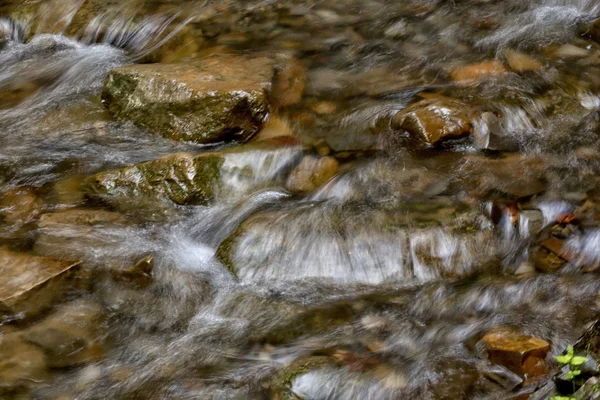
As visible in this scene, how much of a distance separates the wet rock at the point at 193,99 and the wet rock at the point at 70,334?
5.75 feet

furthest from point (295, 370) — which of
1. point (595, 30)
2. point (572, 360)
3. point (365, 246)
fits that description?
point (595, 30)

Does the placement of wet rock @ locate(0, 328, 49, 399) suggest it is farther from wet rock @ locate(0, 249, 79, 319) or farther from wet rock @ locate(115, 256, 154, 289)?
wet rock @ locate(115, 256, 154, 289)

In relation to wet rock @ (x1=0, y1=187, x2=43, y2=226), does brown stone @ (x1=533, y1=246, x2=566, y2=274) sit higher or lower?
lower

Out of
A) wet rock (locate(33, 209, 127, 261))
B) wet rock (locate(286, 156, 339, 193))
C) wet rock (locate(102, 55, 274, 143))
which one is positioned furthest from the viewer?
wet rock (locate(102, 55, 274, 143))

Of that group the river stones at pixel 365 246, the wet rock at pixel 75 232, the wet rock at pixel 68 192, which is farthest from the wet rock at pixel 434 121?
the wet rock at pixel 68 192

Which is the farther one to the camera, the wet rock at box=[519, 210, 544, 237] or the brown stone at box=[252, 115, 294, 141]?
the brown stone at box=[252, 115, 294, 141]

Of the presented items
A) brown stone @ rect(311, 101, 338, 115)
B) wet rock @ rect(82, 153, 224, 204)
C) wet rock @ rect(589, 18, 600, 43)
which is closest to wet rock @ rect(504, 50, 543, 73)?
wet rock @ rect(589, 18, 600, 43)

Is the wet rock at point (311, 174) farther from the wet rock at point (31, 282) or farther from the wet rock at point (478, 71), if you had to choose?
the wet rock at point (31, 282)

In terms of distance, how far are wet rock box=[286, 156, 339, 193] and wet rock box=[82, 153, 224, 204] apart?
0.53 metres

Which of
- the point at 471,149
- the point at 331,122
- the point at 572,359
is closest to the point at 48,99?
the point at 331,122

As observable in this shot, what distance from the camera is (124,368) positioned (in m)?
3.59

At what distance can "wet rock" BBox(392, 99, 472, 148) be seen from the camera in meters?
4.84

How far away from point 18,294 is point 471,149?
3.10 m

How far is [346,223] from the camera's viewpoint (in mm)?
4273
